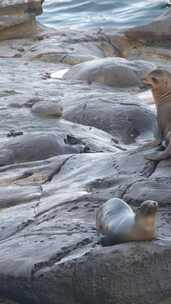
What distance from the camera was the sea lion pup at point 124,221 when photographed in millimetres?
5160

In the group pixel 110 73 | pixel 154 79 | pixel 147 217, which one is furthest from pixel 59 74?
pixel 147 217

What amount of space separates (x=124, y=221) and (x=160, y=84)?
285 centimetres

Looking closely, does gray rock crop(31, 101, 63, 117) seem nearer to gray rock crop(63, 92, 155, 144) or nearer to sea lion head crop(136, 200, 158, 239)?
gray rock crop(63, 92, 155, 144)

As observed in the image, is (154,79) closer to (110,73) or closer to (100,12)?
(110,73)

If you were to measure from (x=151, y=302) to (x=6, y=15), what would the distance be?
1354 centimetres

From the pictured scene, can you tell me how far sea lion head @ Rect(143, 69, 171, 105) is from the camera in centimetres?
793

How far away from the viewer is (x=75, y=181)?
7039 mm

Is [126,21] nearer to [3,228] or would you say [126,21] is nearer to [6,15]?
[6,15]

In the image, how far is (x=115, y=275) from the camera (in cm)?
527

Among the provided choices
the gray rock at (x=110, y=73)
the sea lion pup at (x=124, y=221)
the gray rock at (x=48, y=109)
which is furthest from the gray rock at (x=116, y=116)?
the sea lion pup at (x=124, y=221)

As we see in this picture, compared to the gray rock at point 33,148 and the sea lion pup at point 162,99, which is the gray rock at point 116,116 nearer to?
the gray rock at point 33,148

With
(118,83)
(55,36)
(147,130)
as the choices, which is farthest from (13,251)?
(55,36)

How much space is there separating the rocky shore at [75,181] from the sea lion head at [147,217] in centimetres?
10

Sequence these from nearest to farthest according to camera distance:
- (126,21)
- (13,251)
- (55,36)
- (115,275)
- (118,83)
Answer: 1. (115,275)
2. (13,251)
3. (118,83)
4. (55,36)
5. (126,21)
